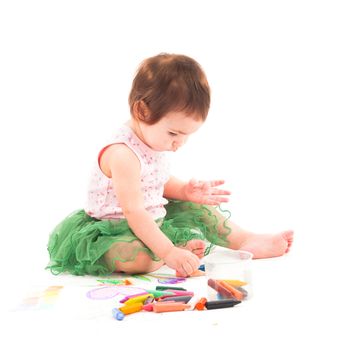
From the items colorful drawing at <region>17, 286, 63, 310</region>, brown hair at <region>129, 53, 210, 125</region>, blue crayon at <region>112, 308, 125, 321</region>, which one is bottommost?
colorful drawing at <region>17, 286, 63, 310</region>

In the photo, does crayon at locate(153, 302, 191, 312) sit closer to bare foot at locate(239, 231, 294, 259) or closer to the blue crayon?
the blue crayon

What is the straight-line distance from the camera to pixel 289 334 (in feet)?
4.27

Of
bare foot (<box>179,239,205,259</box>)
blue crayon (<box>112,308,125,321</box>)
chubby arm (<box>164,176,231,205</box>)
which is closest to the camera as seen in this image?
blue crayon (<box>112,308,125,321</box>)

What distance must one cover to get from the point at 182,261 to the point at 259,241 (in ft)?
1.15

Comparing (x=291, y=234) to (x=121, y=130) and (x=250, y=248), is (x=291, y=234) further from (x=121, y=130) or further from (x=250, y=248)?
(x=121, y=130)

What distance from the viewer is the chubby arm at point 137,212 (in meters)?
1.68

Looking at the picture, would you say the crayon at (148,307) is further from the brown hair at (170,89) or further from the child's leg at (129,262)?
the brown hair at (170,89)

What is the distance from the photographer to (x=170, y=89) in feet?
5.49

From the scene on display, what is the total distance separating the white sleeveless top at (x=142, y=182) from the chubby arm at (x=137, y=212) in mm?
45

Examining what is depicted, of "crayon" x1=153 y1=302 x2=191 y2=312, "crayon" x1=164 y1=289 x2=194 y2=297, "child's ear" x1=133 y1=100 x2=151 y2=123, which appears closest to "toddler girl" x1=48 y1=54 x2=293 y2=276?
"child's ear" x1=133 y1=100 x2=151 y2=123

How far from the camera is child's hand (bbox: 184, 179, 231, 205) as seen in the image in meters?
1.97

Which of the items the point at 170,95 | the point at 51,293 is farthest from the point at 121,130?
the point at 51,293

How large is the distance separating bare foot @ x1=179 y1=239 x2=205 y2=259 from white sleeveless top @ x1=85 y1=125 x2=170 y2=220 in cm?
13

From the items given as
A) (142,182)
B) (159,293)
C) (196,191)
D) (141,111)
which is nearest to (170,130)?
(141,111)
